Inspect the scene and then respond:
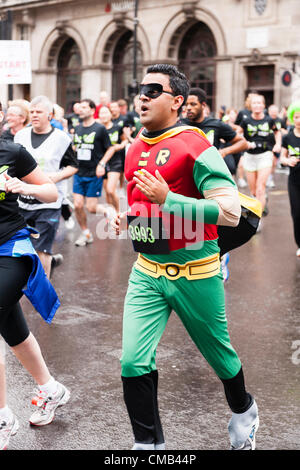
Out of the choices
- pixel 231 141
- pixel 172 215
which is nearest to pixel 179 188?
pixel 172 215

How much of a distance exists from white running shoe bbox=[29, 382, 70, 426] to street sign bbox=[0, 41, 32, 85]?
5220mm

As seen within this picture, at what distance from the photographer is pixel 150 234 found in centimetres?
326

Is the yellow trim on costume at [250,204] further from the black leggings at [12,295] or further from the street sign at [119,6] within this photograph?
the street sign at [119,6]

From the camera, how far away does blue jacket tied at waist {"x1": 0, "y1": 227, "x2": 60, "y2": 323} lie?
365cm

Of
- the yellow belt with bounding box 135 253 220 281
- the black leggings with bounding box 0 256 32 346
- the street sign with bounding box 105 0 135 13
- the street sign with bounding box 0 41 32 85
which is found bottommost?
the black leggings with bounding box 0 256 32 346

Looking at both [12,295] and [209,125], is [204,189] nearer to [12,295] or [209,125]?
[12,295]

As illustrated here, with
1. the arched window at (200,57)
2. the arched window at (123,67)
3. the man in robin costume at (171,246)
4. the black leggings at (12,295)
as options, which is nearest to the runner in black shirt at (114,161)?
the black leggings at (12,295)

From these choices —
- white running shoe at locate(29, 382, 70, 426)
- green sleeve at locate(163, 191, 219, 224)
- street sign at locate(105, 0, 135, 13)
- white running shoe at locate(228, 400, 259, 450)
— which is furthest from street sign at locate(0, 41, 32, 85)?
street sign at locate(105, 0, 135, 13)

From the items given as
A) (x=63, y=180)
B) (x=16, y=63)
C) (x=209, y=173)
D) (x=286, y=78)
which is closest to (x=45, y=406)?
(x=209, y=173)

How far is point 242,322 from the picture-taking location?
6086 millimetres

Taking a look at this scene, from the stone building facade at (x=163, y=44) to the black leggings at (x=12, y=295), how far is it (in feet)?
66.1

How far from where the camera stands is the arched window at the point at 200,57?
1241 inches

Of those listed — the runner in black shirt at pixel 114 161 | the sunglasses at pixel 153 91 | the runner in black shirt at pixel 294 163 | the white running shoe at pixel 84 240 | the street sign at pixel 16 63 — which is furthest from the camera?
the runner in black shirt at pixel 114 161

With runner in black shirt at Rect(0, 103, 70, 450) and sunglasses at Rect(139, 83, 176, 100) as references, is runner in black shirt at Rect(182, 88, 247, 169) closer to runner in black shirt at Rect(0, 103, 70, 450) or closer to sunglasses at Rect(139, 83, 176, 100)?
runner in black shirt at Rect(0, 103, 70, 450)
